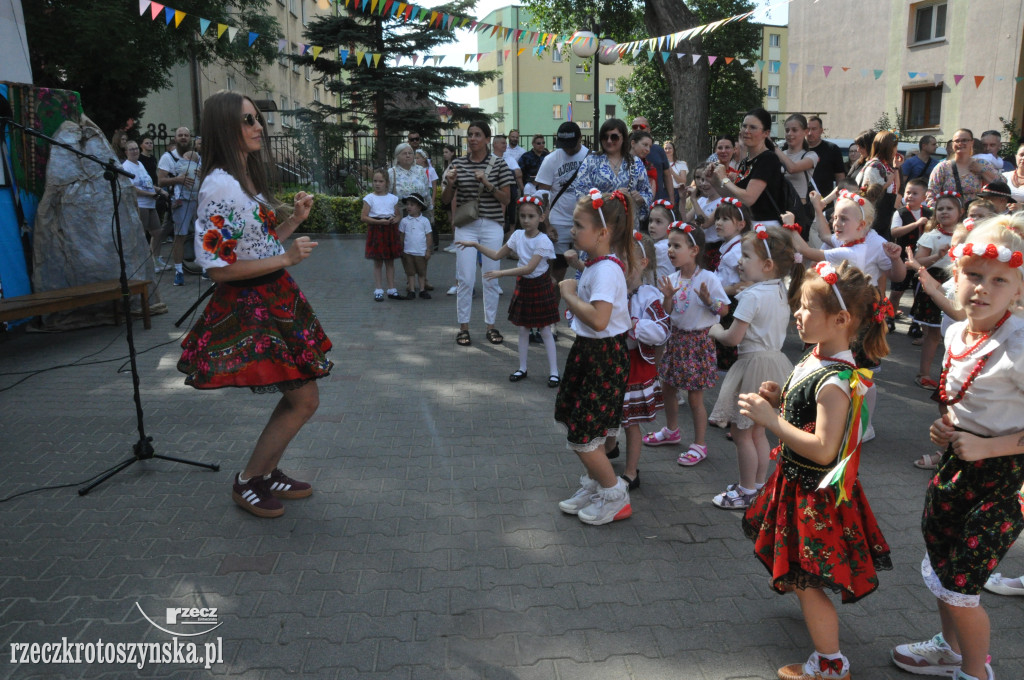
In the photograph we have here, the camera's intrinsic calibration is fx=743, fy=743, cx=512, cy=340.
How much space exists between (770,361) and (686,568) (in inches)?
51.5

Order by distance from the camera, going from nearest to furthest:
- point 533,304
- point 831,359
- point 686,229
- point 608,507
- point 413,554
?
point 831,359, point 413,554, point 608,507, point 686,229, point 533,304

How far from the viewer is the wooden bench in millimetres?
7055

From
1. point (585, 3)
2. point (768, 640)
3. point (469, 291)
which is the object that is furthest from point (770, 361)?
point (585, 3)

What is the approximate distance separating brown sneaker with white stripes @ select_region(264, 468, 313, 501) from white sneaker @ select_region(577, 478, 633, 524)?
157 cm

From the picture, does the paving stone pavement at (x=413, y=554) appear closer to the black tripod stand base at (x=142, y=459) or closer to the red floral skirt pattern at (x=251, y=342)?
the black tripod stand base at (x=142, y=459)

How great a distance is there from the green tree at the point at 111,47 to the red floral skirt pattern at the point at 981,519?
1308cm

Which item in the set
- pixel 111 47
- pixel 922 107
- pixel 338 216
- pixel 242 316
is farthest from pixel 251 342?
pixel 922 107

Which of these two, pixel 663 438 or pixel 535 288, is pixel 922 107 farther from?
pixel 663 438

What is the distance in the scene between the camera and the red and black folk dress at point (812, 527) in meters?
2.53

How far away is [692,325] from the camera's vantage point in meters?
4.78

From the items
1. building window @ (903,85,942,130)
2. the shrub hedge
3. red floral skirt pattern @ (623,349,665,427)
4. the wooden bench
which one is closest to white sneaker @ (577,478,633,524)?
red floral skirt pattern @ (623,349,665,427)

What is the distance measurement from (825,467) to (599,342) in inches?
57.4

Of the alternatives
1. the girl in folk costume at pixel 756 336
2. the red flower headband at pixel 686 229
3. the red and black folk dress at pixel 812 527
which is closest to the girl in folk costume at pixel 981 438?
the red and black folk dress at pixel 812 527

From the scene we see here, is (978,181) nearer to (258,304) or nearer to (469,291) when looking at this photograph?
(469,291)
